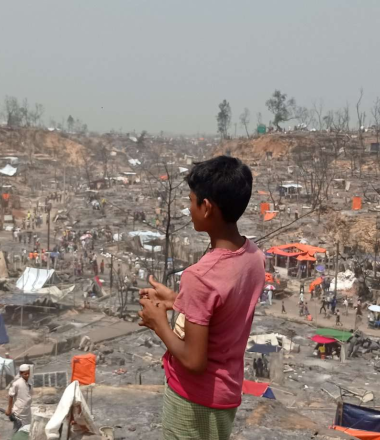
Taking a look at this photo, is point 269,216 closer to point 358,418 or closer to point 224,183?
point 358,418

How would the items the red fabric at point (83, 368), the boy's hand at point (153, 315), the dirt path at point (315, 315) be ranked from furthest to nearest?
the dirt path at point (315, 315)
the red fabric at point (83, 368)
the boy's hand at point (153, 315)

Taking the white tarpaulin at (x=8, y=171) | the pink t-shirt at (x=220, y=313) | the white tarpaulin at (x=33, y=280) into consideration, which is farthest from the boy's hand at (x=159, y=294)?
the white tarpaulin at (x=8, y=171)

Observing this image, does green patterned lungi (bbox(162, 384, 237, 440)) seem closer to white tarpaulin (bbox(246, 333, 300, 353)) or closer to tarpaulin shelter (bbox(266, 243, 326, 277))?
white tarpaulin (bbox(246, 333, 300, 353))

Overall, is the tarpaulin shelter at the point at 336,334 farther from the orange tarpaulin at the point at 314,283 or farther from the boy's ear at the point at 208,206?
the boy's ear at the point at 208,206

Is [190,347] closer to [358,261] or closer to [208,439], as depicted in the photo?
[208,439]

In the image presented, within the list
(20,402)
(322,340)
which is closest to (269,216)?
(322,340)

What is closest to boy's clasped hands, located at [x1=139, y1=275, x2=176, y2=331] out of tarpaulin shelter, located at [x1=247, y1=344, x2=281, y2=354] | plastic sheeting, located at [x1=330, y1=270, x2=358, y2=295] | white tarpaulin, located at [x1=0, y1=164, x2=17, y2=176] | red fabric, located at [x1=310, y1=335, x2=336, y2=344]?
tarpaulin shelter, located at [x1=247, y1=344, x2=281, y2=354]

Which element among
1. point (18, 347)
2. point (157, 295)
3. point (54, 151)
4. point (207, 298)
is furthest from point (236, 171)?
point (54, 151)

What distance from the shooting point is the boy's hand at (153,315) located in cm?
154

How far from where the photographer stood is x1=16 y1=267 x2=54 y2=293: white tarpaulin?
16531mm

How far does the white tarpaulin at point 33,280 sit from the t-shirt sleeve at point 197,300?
15.6m

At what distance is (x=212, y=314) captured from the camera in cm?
145

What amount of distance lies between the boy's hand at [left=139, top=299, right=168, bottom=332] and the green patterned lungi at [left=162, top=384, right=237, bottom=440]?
0.20 meters

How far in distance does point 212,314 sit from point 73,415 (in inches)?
108
